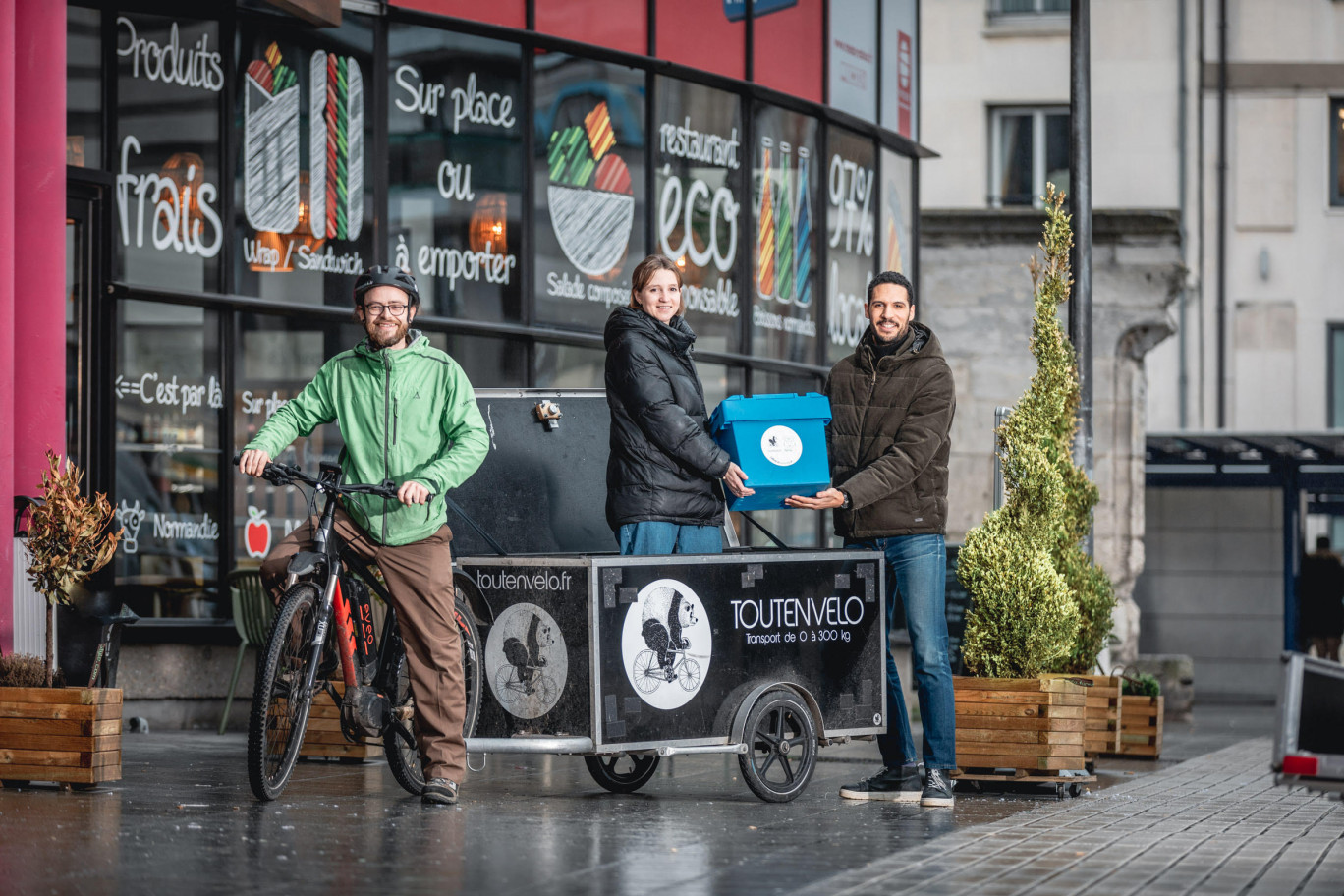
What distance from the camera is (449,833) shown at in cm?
674

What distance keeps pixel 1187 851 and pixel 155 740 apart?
595 centimetres

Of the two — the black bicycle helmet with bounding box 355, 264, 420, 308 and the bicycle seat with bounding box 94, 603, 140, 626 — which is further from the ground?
the black bicycle helmet with bounding box 355, 264, 420, 308

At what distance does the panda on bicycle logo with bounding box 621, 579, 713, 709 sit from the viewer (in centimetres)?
764

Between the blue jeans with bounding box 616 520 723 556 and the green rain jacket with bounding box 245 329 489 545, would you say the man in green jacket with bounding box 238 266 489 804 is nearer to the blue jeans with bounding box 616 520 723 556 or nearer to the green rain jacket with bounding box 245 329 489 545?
the green rain jacket with bounding box 245 329 489 545

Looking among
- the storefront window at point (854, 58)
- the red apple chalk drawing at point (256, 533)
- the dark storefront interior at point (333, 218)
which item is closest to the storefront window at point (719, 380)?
the dark storefront interior at point (333, 218)

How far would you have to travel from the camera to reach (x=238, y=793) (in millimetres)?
7789

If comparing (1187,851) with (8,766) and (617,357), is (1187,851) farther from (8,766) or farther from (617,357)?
(8,766)

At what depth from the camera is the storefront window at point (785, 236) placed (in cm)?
1534

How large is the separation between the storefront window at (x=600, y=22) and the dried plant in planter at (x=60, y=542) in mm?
6285

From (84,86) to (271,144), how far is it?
1.17m

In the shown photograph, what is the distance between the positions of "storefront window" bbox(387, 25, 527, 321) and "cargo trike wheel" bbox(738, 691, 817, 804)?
5542 millimetres

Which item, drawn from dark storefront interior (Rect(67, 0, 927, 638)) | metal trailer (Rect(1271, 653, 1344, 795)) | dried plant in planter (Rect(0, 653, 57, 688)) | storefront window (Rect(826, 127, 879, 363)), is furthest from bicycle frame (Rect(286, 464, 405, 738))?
storefront window (Rect(826, 127, 879, 363))

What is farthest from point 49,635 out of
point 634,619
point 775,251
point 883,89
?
point 883,89

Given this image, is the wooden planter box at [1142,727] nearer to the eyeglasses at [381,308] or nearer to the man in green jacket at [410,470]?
the man in green jacket at [410,470]
